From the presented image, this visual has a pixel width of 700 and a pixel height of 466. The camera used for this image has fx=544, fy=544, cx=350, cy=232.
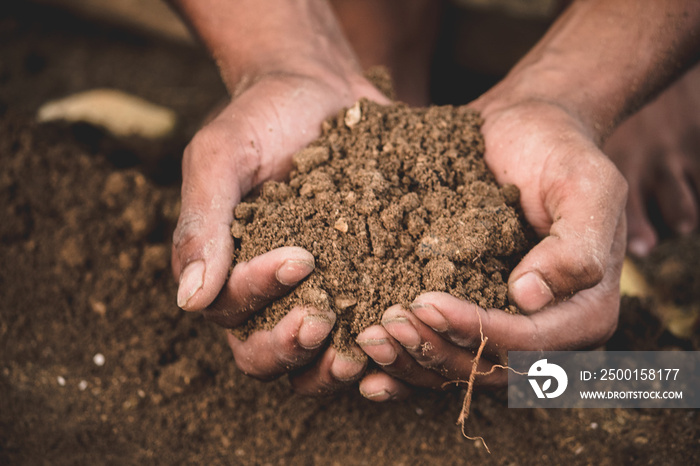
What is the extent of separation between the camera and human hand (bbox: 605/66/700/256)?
2883 mm

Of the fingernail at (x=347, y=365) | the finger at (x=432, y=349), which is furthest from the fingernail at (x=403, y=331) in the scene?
the fingernail at (x=347, y=365)

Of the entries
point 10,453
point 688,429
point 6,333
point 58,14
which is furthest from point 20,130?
point 688,429

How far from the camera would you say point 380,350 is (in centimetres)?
130

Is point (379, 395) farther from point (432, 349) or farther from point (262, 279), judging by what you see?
point (262, 279)

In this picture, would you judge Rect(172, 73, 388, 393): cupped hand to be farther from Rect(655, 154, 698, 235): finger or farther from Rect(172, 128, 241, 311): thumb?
Rect(655, 154, 698, 235): finger

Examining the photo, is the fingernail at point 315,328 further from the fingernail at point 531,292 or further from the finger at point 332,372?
the fingernail at point 531,292

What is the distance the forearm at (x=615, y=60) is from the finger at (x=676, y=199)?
105 centimetres

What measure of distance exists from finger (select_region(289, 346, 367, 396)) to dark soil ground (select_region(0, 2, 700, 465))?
0.99 ft

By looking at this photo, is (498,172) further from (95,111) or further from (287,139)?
(95,111)

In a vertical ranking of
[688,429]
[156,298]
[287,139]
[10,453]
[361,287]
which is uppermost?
[287,139]

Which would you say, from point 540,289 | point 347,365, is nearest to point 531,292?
point 540,289

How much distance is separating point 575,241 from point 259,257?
30.1 inches

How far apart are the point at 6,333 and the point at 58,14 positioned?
99.1 inches

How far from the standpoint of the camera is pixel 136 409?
1.78 metres
